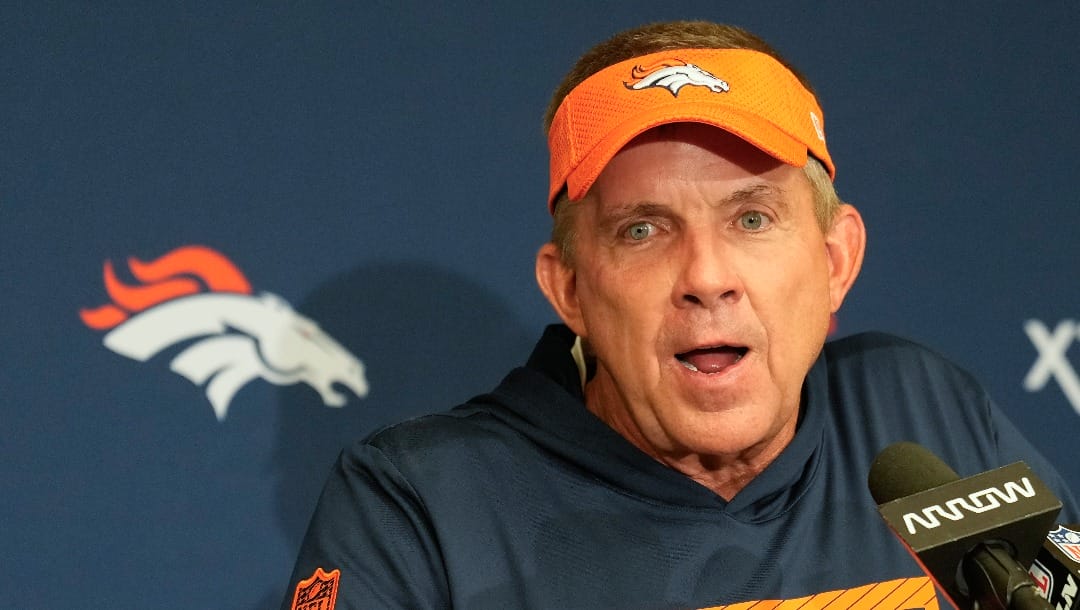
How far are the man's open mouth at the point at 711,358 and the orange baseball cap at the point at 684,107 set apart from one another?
187 millimetres

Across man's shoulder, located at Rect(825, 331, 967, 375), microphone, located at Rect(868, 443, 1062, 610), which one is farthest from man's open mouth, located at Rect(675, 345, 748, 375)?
microphone, located at Rect(868, 443, 1062, 610)

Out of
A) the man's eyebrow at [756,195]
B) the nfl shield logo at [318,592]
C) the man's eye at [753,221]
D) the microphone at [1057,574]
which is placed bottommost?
the nfl shield logo at [318,592]

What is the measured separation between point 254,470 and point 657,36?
746mm

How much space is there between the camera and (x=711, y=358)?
3.80 feet

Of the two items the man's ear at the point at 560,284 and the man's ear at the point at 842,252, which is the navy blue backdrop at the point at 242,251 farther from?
the man's ear at the point at 842,252

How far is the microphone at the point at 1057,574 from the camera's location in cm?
69

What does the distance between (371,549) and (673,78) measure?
1.75 ft

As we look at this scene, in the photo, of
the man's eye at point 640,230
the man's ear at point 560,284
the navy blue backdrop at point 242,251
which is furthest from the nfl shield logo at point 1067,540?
the navy blue backdrop at point 242,251

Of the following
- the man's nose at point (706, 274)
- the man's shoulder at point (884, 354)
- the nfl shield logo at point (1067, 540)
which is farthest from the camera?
the man's shoulder at point (884, 354)

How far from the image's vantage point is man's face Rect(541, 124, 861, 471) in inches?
44.7

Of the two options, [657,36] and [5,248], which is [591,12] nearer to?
[657,36]

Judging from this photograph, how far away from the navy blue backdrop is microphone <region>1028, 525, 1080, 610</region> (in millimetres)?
1039

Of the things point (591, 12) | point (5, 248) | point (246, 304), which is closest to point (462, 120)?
point (591, 12)

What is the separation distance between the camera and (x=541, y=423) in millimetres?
1285
